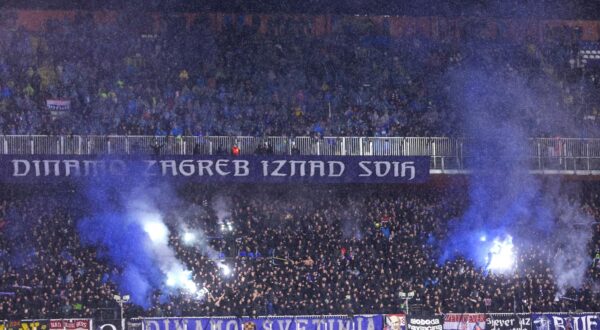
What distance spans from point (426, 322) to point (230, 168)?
24.8 feet

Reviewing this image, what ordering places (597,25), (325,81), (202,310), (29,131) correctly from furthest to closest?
(597,25)
(325,81)
(29,131)
(202,310)

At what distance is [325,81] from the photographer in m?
34.5

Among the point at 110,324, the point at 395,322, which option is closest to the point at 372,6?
the point at 395,322

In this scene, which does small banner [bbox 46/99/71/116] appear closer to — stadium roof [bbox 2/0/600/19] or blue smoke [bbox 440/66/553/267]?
stadium roof [bbox 2/0/600/19]

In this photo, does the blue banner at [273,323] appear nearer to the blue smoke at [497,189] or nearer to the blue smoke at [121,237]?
the blue smoke at [121,237]

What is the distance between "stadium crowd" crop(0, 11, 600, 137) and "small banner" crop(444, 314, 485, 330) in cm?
691

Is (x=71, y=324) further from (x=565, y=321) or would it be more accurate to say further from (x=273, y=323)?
(x=565, y=321)

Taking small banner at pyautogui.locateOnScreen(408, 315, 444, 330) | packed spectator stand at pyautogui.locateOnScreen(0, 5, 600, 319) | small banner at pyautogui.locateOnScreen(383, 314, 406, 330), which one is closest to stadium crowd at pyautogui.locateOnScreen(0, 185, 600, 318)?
packed spectator stand at pyautogui.locateOnScreen(0, 5, 600, 319)

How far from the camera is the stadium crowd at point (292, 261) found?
2730cm

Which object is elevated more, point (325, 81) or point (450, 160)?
point (325, 81)

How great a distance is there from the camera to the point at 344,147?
3123 centimetres

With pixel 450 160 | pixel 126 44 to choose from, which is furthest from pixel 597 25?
pixel 126 44

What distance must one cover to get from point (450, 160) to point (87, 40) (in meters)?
13.1

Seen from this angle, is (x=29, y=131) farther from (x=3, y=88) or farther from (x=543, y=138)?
(x=543, y=138)
